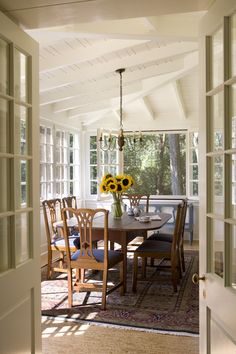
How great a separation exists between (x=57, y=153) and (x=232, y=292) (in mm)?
5665

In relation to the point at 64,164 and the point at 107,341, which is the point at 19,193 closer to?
the point at 107,341

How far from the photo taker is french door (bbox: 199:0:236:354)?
5.01ft

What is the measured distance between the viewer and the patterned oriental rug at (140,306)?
136 inches

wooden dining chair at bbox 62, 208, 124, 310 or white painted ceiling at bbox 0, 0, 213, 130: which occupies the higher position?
white painted ceiling at bbox 0, 0, 213, 130

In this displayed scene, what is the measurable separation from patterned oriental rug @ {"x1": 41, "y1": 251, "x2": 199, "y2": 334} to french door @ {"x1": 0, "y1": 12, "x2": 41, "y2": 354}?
1.56 m

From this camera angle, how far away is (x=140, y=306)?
386 centimetres

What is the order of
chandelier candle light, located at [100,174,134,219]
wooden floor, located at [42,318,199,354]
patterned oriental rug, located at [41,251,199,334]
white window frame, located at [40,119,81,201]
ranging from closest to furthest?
wooden floor, located at [42,318,199,354] < patterned oriental rug, located at [41,251,199,334] < chandelier candle light, located at [100,174,134,219] < white window frame, located at [40,119,81,201]

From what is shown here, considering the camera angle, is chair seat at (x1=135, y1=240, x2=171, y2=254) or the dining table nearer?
the dining table

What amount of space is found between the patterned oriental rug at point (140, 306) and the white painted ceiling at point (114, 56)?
2.57m

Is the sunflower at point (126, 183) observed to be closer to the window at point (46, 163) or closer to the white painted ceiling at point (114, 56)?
the white painted ceiling at point (114, 56)

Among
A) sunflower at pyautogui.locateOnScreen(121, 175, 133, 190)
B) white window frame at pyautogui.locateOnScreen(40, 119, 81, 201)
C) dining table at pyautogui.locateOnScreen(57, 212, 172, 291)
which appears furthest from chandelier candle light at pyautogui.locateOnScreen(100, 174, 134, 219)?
white window frame at pyautogui.locateOnScreen(40, 119, 81, 201)

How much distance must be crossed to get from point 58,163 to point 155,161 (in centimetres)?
261

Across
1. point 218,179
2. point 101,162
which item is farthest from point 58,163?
point 218,179

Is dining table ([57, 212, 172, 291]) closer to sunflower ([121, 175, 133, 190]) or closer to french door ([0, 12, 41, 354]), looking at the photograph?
sunflower ([121, 175, 133, 190])
